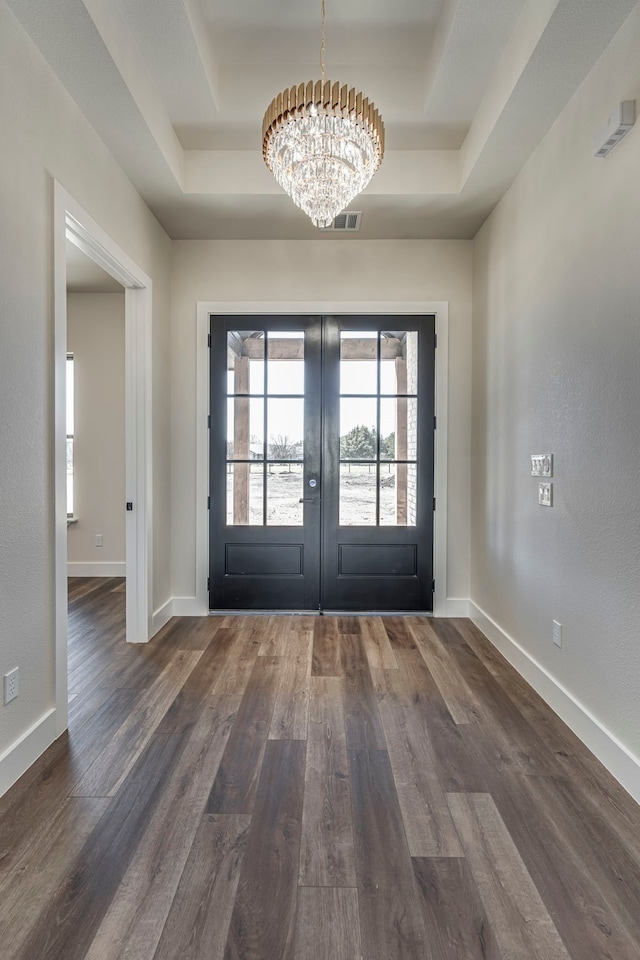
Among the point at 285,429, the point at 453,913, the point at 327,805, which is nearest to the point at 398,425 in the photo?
the point at 285,429

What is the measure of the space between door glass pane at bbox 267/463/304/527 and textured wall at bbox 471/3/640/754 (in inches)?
55.9

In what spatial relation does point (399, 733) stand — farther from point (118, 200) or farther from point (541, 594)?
point (118, 200)

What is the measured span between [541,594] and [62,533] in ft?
7.87

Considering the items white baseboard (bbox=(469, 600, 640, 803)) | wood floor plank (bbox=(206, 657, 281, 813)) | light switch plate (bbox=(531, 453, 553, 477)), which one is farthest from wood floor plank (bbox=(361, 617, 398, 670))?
light switch plate (bbox=(531, 453, 553, 477))

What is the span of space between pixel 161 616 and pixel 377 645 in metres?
1.57

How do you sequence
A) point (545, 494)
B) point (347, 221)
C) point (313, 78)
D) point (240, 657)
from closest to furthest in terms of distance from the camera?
point (545, 494), point (313, 78), point (240, 657), point (347, 221)

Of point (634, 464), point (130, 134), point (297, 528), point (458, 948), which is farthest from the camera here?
point (297, 528)

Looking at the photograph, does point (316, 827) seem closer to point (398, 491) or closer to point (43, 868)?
point (43, 868)

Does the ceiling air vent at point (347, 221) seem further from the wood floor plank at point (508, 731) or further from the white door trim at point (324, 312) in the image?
the wood floor plank at point (508, 731)

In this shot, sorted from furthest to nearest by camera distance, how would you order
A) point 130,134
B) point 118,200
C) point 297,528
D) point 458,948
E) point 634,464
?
1. point 297,528
2. point 118,200
3. point 130,134
4. point 634,464
5. point 458,948

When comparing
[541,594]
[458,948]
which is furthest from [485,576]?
[458,948]

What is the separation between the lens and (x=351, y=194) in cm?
224

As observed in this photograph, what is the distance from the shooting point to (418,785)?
1.83 m

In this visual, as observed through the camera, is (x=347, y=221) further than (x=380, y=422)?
No
